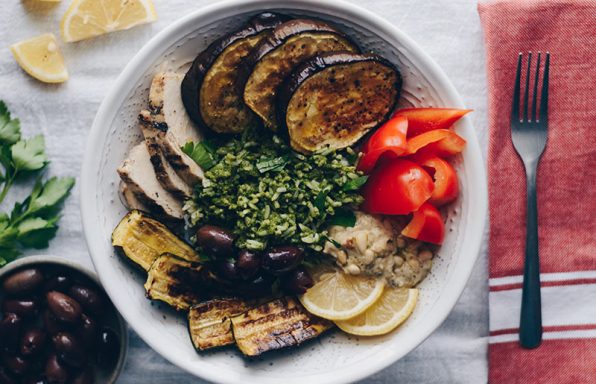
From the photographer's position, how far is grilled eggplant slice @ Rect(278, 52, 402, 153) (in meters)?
2.15

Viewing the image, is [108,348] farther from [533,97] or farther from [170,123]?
[533,97]

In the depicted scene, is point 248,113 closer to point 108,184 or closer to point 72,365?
point 108,184

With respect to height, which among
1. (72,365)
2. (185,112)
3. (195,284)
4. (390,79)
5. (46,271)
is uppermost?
(390,79)

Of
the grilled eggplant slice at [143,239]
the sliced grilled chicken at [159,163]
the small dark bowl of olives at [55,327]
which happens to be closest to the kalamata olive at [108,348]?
the small dark bowl of olives at [55,327]

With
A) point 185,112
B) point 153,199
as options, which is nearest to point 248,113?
point 185,112

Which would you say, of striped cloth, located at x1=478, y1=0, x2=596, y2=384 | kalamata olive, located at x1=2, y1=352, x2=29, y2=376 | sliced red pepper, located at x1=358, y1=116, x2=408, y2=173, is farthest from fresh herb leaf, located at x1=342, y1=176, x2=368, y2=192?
kalamata olive, located at x1=2, y1=352, x2=29, y2=376

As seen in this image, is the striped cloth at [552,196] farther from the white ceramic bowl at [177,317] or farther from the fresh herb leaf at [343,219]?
the fresh herb leaf at [343,219]

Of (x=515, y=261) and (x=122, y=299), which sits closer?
(x=122, y=299)

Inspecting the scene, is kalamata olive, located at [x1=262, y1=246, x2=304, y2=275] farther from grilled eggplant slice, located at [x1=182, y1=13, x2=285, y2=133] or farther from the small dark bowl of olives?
the small dark bowl of olives

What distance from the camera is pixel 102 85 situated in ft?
8.64

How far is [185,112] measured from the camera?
2.32 metres

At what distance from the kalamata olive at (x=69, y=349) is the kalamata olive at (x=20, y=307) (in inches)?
5.6

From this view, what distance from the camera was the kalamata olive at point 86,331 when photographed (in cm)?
240

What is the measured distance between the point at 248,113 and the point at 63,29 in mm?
836
